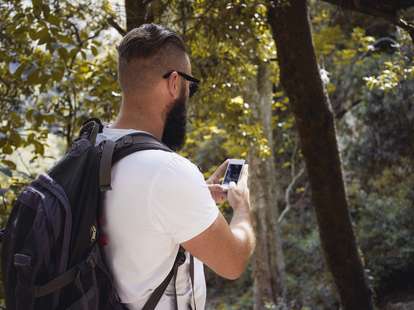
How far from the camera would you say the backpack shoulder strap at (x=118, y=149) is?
5.80 feet

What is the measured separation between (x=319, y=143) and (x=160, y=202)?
3.68 metres

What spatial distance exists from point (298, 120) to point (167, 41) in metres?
3.32

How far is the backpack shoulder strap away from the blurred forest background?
126 cm

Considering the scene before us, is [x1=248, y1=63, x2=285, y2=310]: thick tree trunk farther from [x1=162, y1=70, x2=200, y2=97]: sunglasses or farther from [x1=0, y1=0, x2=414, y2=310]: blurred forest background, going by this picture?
[x1=162, y1=70, x2=200, y2=97]: sunglasses

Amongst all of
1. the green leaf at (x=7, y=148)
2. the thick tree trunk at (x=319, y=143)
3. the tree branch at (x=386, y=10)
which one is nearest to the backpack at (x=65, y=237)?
the green leaf at (x=7, y=148)

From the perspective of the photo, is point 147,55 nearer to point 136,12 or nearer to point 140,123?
point 140,123

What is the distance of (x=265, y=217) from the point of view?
11008 millimetres

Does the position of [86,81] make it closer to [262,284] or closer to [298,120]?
[298,120]

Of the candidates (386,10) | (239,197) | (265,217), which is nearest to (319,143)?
(386,10)

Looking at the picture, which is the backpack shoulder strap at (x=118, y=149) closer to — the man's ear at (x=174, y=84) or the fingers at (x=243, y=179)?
the man's ear at (x=174, y=84)

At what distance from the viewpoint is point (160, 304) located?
1.91m

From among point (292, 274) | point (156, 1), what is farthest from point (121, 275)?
point (292, 274)

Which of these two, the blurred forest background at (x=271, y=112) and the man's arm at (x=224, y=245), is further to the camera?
the blurred forest background at (x=271, y=112)

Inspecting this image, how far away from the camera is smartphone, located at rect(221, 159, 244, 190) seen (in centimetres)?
226
